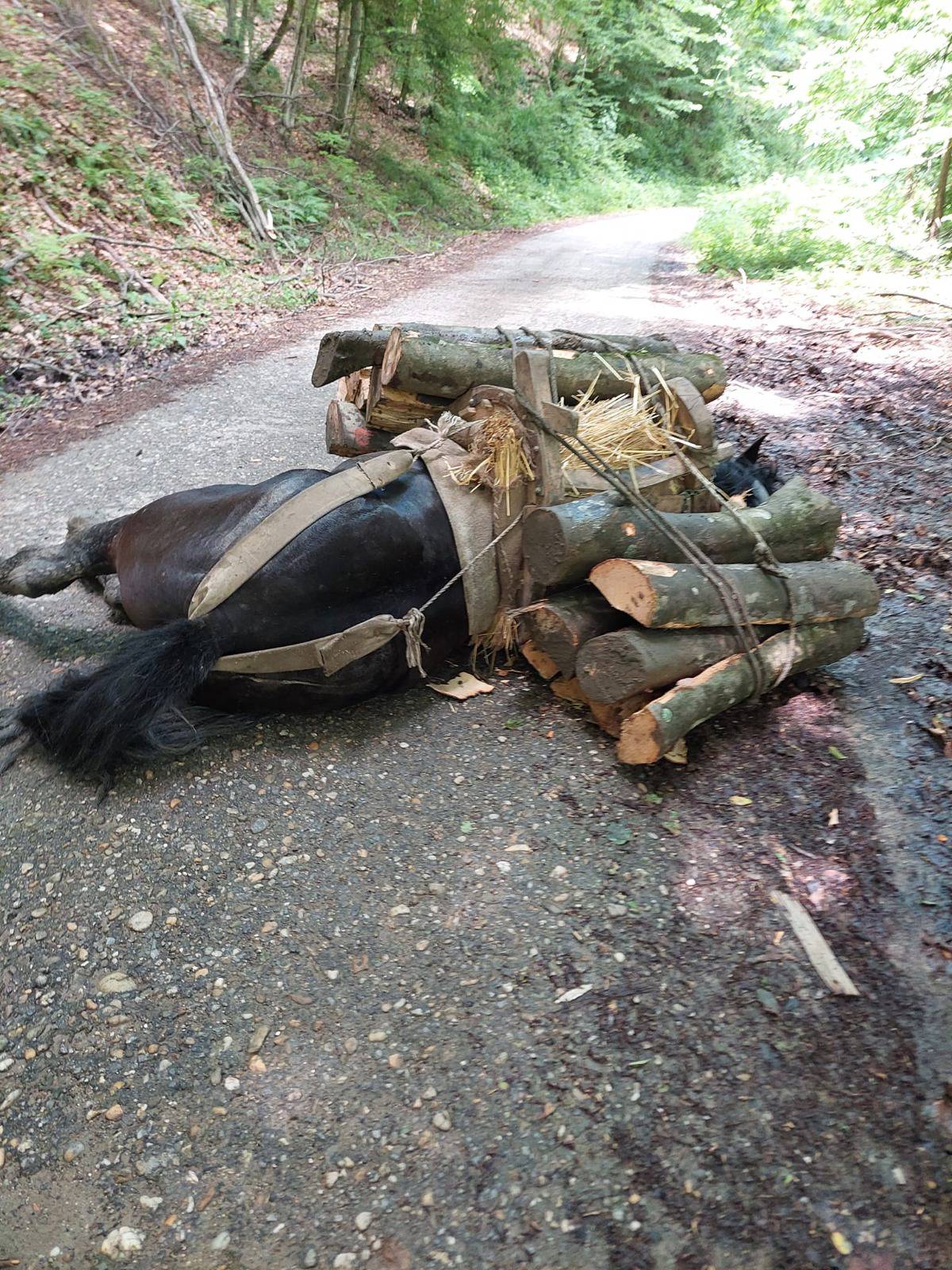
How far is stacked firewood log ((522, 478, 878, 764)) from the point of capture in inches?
104

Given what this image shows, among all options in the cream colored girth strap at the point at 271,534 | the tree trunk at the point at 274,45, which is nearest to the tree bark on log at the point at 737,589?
the cream colored girth strap at the point at 271,534

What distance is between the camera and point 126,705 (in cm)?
246

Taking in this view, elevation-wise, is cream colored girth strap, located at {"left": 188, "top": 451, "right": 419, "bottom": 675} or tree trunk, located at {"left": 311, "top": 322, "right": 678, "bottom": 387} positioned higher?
tree trunk, located at {"left": 311, "top": 322, "right": 678, "bottom": 387}

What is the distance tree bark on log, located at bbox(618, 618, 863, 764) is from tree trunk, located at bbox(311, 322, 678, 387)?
1.69 metres

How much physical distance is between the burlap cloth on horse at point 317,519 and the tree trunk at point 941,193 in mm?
11496

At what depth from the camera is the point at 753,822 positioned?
2615 millimetres

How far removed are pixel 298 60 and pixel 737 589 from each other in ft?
45.9

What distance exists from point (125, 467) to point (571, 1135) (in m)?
4.61

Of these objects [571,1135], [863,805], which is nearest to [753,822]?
[863,805]

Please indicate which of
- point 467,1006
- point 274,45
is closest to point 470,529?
point 467,1006

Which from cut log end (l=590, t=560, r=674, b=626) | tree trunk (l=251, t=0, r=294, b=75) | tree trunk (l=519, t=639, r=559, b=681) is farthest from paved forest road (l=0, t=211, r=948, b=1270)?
tree trunk (l=251, t=0, r=294, b=75)

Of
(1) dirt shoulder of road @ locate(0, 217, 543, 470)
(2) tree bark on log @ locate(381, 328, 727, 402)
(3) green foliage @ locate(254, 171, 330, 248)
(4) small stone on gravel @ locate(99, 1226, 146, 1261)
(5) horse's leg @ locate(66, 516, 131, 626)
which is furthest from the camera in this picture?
(3) green foliage @ locate(254, 171, 330, 248)

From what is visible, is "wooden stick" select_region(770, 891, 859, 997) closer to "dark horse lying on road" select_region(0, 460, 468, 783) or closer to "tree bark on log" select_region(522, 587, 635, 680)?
"tree bark on log" select_region(522, 587, 635, 680)

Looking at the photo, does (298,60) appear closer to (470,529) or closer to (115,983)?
(470,529)
